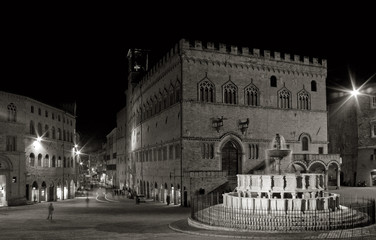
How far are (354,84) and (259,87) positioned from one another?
18816 millimetres

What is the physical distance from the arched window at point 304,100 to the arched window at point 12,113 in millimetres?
29123

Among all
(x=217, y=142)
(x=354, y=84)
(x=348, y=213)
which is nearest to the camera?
(x=348, y=213)

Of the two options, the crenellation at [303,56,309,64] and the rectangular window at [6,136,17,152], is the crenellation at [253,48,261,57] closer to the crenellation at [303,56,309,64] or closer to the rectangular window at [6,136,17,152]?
the crenellation at [303,56,309,64]

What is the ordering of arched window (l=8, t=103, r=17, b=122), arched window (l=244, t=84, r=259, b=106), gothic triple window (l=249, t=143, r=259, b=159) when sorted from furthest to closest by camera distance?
arched window (l=244, t=84, r=259, b=106) < arched window (l=8, t=103, r=17, b=122) < gothic triple window (l=249, t=143, r=259, b=159)

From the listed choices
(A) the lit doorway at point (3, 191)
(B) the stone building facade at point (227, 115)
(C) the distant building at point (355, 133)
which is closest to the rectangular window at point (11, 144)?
(A) the lit doorway at point (3, 191)

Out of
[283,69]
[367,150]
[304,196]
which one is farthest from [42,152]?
[367,150]

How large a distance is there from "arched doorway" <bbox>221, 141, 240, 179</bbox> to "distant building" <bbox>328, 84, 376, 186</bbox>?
19094mm

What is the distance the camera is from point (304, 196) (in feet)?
73.4

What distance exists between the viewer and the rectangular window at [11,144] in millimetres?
41516

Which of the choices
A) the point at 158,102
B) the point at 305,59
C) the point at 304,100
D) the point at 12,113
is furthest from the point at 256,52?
the point at 12,113

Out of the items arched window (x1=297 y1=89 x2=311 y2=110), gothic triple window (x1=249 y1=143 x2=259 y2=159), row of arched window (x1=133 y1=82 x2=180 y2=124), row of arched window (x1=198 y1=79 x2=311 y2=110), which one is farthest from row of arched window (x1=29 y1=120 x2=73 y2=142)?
arched window (x1=297 y1=89 x2=311 y2=110)

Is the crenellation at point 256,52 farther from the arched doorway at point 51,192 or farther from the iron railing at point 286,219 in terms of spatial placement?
the arched doorway at point 51,192

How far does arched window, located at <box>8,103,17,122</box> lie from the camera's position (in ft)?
137

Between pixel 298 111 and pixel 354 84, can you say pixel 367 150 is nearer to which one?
pixel 354 84
